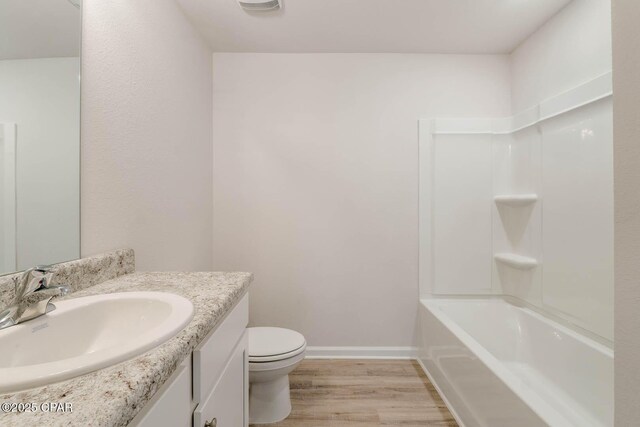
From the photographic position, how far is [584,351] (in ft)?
5.26

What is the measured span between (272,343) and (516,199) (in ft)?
6.10

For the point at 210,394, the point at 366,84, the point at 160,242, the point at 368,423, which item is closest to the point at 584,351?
the point at 368,423

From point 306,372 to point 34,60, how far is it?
7.08ft

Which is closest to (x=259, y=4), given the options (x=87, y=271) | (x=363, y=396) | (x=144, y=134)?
(x=144, y=134)

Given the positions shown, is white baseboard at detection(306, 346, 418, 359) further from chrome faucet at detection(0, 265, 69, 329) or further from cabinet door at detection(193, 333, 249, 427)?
chrome faucet at detection(0, 265, 69, 329)

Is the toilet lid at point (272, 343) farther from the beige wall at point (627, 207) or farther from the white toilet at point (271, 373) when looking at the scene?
the beige wall at point (627, 207)

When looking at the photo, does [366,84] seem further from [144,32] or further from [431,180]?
[144,32]

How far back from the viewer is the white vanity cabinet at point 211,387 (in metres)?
0.61

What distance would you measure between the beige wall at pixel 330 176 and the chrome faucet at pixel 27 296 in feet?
5.32

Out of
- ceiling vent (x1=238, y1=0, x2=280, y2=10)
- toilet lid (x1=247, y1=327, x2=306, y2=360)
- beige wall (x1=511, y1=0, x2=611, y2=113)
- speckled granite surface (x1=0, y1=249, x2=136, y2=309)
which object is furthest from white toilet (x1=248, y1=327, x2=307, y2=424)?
beige wall (x1=511, y1=0, x2=611, y2=113)

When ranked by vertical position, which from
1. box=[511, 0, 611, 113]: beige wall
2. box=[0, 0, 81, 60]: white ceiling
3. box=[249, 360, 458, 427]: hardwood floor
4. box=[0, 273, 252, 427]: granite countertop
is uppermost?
box=[511, 0, 611, 113]: beige wall

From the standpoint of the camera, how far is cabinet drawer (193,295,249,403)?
758mm

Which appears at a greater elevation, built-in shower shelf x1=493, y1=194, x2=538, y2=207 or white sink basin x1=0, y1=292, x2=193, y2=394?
built-in shower shelf x1=493, y1=194, x2=538, y2=207

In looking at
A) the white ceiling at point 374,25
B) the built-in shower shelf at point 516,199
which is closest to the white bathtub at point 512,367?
the built-in shower shelf at point 516,199
